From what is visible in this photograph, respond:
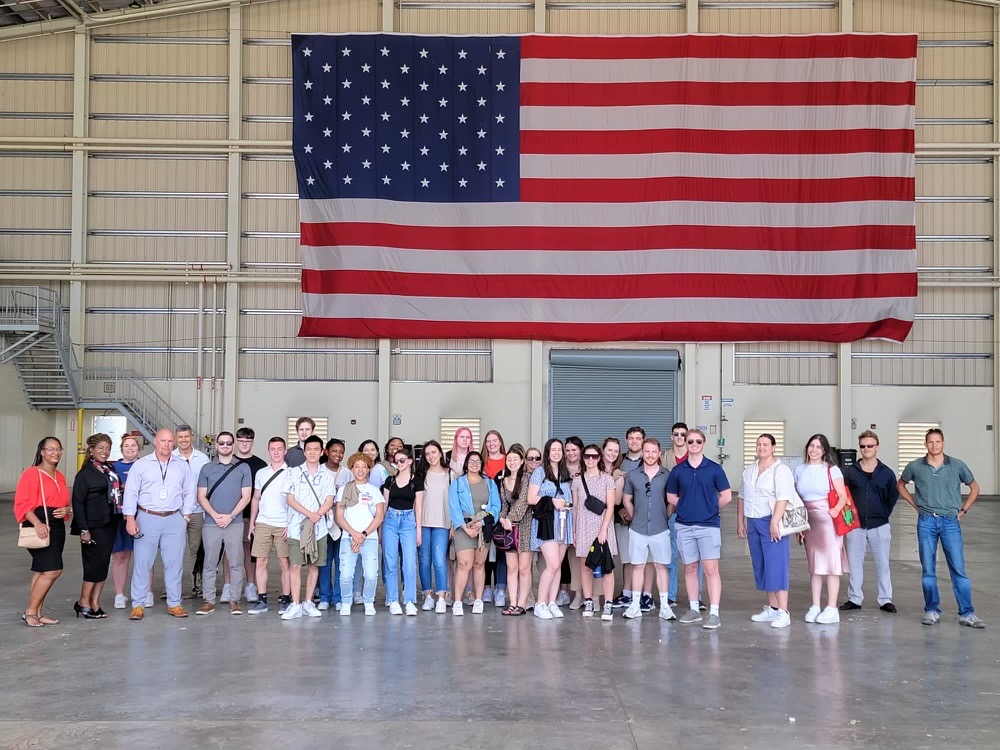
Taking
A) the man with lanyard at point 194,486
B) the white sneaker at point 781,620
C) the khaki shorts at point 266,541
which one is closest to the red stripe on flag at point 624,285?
the man with lanyard at point 194,486

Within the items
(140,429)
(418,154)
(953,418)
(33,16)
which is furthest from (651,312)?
(33,16)

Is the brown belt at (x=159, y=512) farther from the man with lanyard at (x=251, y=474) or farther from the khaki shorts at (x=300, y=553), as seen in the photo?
the khaki shorts at (x=300, y=553)

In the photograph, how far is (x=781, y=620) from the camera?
8.42m

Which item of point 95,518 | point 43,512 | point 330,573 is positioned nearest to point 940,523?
point 330,573

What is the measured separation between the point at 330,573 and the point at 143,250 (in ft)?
60.0

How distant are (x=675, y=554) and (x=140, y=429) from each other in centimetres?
1812

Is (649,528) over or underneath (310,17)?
underneath

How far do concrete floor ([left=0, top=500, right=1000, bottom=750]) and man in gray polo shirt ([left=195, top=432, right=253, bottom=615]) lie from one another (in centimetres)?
49

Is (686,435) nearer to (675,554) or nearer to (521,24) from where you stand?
(675,554)

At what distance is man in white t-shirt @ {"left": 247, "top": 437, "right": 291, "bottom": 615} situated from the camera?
29.1 feet

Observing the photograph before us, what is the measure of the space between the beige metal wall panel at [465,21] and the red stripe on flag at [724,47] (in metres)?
1.19

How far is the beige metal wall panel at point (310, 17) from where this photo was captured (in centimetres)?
2520

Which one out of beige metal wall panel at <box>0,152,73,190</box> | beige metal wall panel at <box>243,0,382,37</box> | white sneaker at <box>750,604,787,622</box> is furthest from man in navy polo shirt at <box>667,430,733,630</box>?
beige metal wall panel at <box>0,152,73,190</box>

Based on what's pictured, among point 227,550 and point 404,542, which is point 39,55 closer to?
point 227,550
